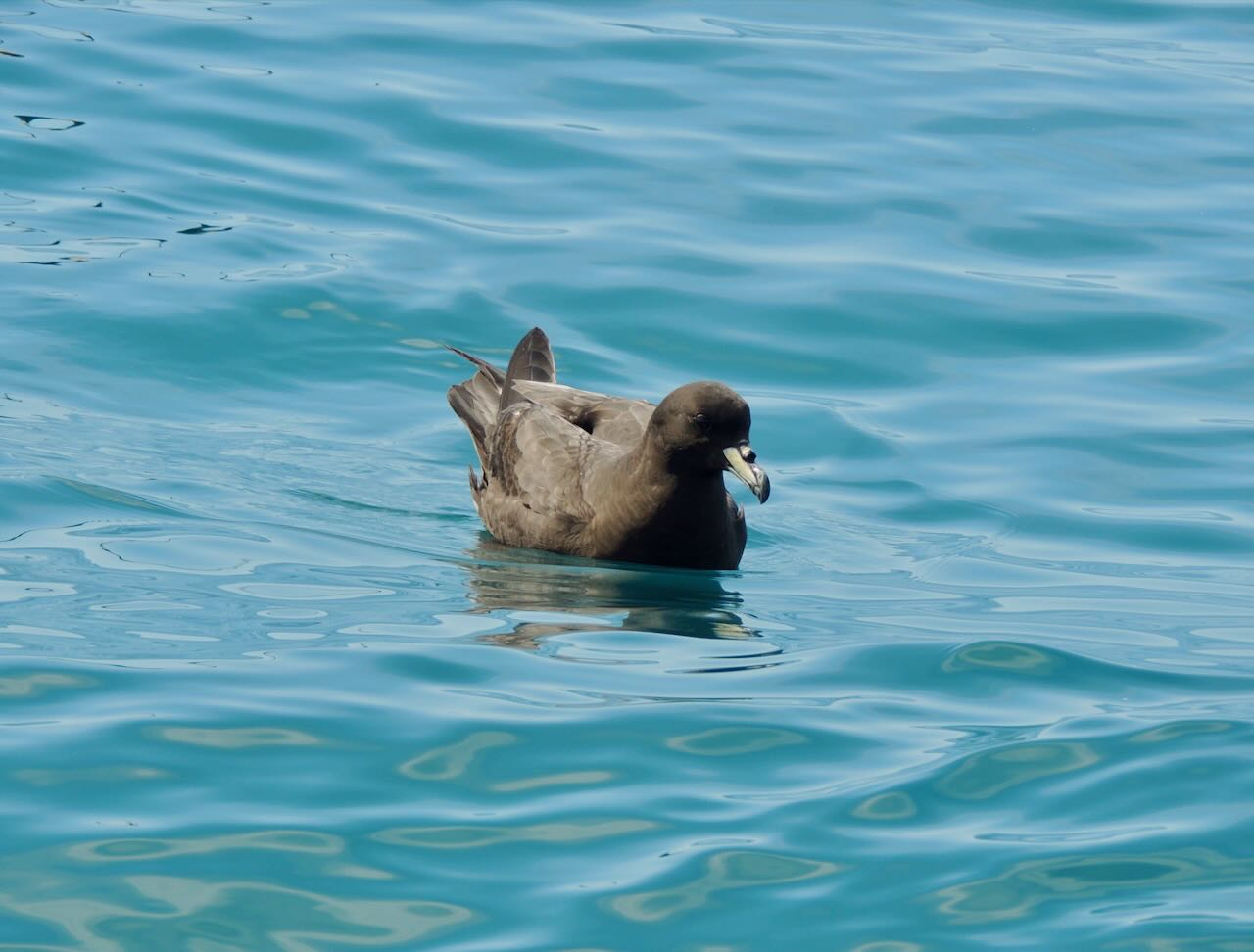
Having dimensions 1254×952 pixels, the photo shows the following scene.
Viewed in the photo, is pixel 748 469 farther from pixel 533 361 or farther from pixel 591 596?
pixel 533 361

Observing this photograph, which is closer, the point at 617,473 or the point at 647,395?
the point at 617,473

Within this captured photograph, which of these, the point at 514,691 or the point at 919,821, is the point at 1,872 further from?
the point at 919,821

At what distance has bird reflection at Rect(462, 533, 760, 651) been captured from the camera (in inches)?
291

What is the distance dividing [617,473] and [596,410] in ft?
2.82

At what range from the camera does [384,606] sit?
24.2ft

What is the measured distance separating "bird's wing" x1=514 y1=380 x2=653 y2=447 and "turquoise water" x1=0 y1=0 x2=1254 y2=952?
65 centimetres

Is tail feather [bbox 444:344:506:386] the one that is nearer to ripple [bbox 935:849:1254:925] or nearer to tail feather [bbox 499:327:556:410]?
tail feather [bbox 499:327:556:410]

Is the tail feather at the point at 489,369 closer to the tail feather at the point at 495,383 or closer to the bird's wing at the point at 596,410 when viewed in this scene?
the tail feather at the point at 495,383

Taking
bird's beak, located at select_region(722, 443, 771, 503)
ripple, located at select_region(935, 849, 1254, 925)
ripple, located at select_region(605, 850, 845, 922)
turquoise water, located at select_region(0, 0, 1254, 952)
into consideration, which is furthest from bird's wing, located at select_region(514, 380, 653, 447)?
ripple, located at select_region(935, 849, 1254, 925)

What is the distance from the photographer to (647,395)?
10789 millimetres

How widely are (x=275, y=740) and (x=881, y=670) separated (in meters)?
2.10

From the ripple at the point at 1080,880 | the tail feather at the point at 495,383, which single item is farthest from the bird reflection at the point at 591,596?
the ripple at the point at 1080,880

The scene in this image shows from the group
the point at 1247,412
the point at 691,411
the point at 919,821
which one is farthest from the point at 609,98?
the point at 919,821

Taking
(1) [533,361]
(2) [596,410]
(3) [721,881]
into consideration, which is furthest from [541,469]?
(3) [721,881]
